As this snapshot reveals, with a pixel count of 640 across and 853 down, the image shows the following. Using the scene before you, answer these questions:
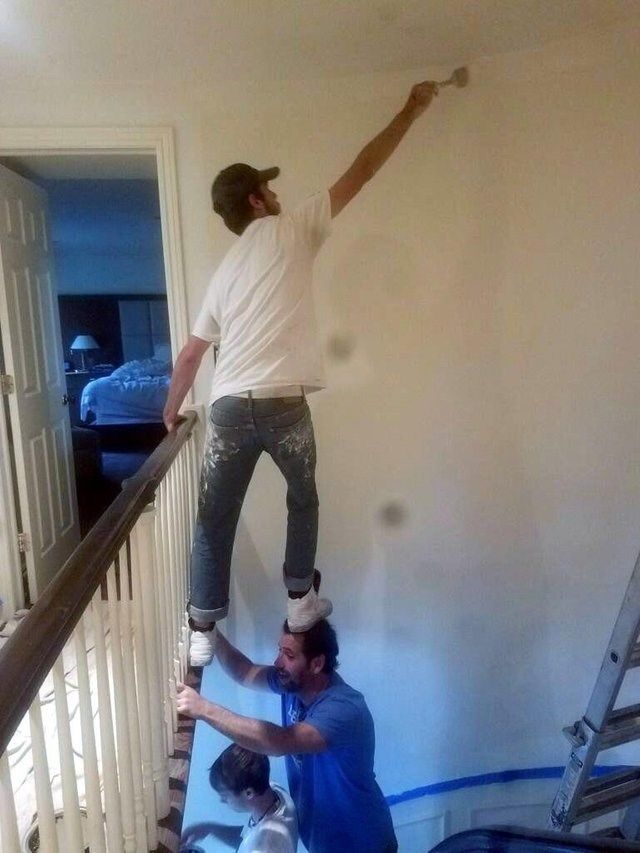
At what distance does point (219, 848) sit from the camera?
2.61 metres

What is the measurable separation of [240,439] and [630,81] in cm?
188

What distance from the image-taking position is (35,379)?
2.78 meters

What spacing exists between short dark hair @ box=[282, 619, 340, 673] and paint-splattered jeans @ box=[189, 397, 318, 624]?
1.22 feet

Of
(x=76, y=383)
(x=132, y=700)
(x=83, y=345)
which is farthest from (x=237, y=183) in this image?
(x=83, y=345)

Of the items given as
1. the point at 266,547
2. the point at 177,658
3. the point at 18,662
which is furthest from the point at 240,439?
the point at 18,662

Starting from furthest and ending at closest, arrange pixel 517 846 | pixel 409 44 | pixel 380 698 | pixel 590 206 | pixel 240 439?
pixel 380 698, pixel 590 206, pixel 409 44, pixel 240 439, pixel 517 846

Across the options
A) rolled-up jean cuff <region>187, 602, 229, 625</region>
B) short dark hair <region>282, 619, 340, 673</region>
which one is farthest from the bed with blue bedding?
rolled-up jean cuff <region>187, 602, 229, 625</region>

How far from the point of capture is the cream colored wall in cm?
224

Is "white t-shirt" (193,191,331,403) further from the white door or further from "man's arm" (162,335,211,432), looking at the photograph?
the white door

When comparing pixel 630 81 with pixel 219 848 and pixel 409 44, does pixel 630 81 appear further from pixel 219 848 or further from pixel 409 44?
pixel 219 848

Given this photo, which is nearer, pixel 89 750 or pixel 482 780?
pixel 89 750

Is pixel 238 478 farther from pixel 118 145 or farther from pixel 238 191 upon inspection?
pixel 118 145

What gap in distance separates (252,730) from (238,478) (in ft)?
2.74

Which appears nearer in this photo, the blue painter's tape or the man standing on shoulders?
the man standing on shoulders
